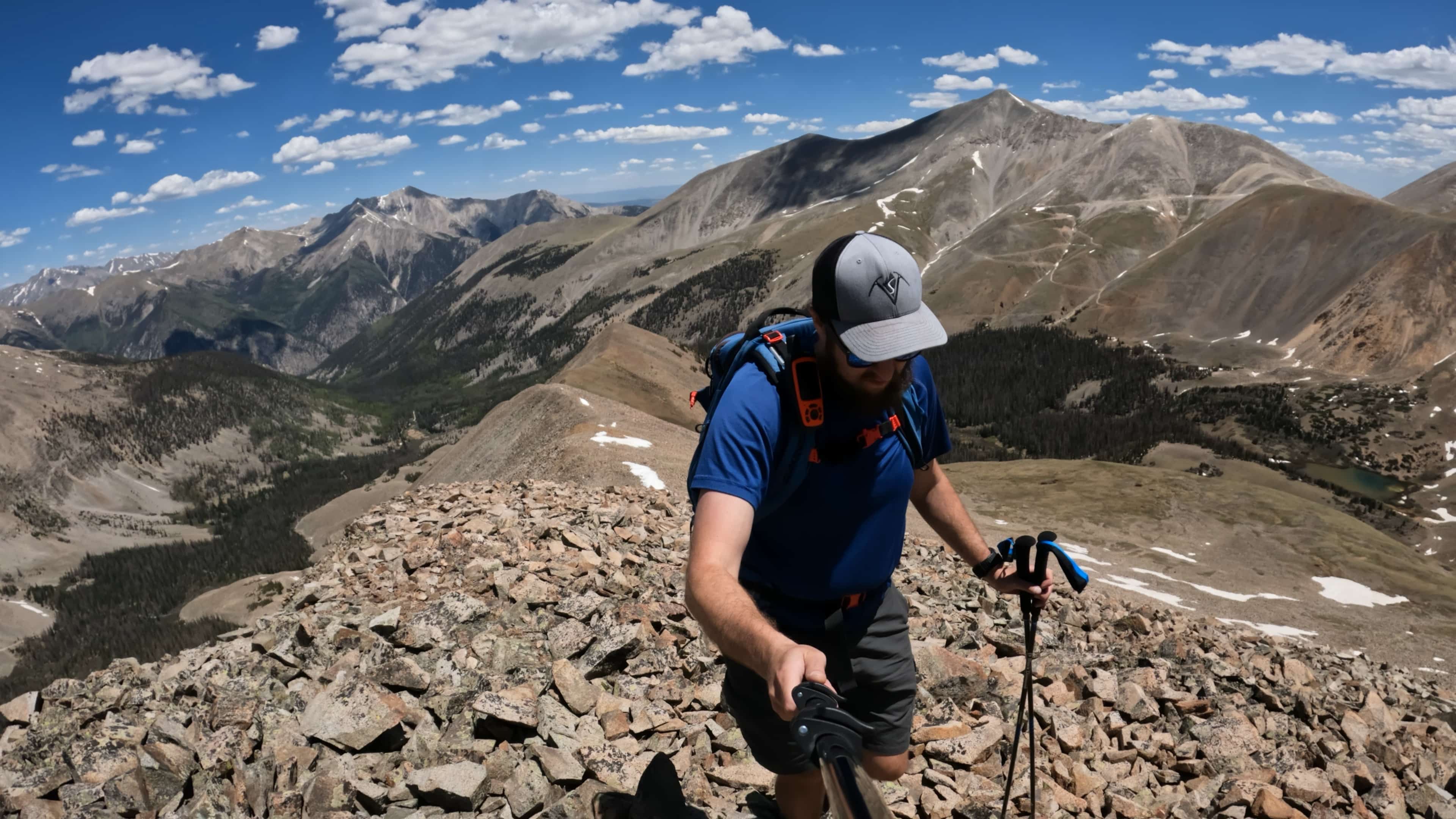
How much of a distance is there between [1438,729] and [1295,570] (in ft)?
132

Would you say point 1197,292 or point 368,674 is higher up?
point 1197,292

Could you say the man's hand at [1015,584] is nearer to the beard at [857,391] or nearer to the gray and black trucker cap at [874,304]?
the beard at [857,391]

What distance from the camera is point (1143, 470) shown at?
6272 centimetres

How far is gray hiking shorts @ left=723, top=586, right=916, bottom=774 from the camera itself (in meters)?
4.83

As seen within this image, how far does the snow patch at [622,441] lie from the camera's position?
1644 inches

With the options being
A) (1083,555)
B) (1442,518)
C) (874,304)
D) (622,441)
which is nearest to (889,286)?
(874,304)

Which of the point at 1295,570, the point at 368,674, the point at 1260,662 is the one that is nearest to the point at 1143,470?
the point at 1295,570

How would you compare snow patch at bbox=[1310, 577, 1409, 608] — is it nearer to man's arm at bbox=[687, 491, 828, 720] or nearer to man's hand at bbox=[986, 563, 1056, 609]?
man's hand at bbox=[986, 563, 1056, 609]

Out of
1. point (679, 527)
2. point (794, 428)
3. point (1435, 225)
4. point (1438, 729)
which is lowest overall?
point (1438, 729)

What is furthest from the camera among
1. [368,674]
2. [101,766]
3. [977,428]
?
[977,428]

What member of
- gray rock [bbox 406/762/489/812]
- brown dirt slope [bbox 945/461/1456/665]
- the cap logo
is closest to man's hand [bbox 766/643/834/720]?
the cap logo

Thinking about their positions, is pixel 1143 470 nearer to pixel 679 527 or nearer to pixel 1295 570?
pixel 1295 570

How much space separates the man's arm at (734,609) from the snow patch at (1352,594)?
47395 millimetres

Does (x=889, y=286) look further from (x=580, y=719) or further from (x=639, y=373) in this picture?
(x=639, y=373)
